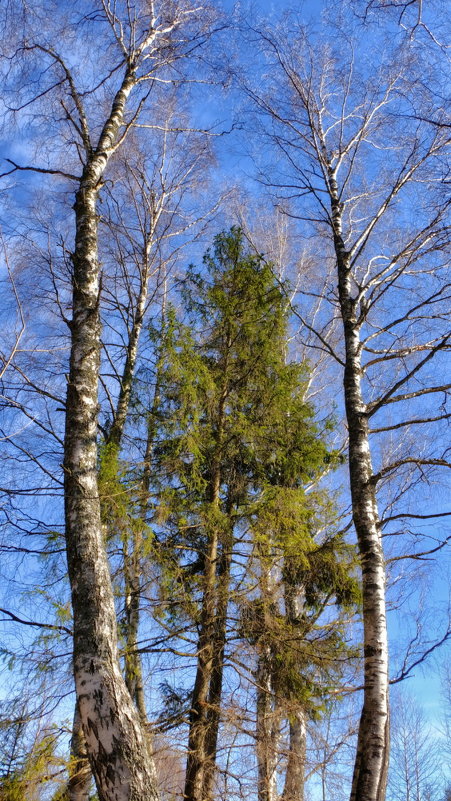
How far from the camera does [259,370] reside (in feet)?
20.4

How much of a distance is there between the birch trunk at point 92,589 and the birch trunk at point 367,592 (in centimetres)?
177

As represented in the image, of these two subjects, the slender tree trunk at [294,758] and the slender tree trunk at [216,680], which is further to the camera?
the slender tree trunk at [294,758]

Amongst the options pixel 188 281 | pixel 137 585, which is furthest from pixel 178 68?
pixel 137 585

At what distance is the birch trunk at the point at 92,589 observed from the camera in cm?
297

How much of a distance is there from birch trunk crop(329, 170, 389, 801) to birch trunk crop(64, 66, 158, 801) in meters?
1.77

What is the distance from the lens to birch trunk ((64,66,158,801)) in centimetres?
297

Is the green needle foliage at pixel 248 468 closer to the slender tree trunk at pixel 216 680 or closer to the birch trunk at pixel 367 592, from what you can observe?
the slender tree trunk at pixel 216 680

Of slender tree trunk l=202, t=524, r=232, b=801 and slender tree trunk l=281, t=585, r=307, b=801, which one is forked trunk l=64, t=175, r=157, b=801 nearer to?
slender tree trunk l=202, t=524, r=232, b=801

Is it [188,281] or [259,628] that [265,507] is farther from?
[188,281]

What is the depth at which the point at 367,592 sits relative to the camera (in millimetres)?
4617

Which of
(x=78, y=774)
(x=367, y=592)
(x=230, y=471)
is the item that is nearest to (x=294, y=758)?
(x=367, y=592)

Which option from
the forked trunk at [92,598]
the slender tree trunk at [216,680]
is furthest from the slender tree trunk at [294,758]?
the forked trunk at [92,598]

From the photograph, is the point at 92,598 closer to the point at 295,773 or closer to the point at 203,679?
the point at 203,679

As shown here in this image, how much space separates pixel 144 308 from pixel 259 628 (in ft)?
16.0
